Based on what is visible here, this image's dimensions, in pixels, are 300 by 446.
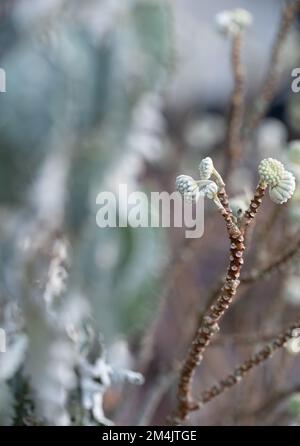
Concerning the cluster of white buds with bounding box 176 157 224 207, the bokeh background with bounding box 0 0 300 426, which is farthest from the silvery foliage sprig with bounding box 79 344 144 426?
the cluster of white buds with bounding box 176 157 224 207

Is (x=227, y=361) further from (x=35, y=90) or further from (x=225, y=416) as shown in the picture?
(x=35, y=90)

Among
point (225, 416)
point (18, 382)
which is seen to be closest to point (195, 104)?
point (225, 416)

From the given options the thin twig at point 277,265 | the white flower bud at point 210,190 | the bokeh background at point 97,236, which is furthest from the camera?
the bokeh background at point 97,236

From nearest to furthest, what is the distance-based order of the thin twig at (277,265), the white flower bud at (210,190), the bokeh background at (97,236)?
1. the white flower bud at (210,190)
2. the thin twig at (277,265)
3. the bokeh background at (97,236)

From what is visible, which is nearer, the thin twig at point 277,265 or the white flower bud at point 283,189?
the white flower bud at point 283,189

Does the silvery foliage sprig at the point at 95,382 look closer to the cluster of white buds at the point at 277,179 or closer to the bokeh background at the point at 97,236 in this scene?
the bokeh background at the point at 97,236

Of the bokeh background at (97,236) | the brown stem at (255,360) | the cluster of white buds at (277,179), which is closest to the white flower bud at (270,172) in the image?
the cluster of white buds at (277,179)

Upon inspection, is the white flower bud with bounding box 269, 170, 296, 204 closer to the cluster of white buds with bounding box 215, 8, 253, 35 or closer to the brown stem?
the brown stem
